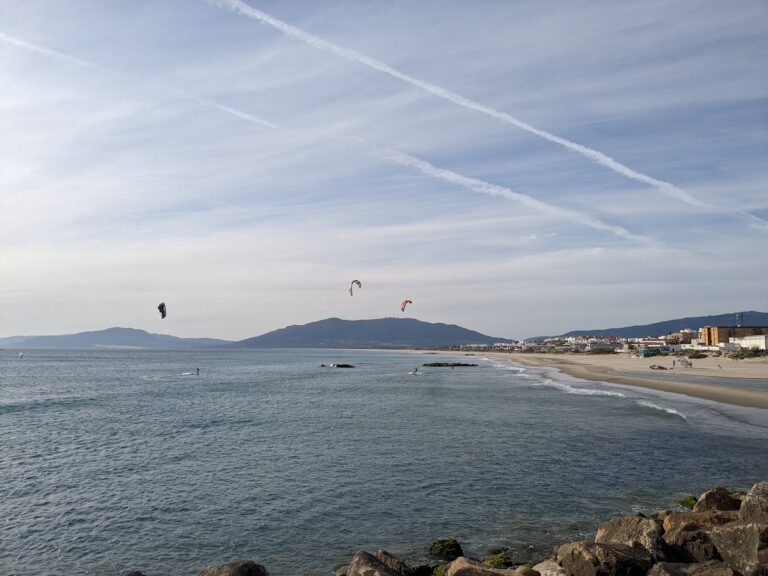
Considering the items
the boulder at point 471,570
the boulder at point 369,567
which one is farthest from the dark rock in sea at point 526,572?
the boulder at point 369,567

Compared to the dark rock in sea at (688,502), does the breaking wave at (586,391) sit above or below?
below

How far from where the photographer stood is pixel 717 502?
14.2 metres

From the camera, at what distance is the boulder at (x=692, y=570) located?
9.40 metres

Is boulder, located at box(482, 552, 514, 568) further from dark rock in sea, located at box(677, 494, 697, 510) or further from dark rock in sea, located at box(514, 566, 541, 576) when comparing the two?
dark rock in sea, located at box(677, 494, 697, 510)

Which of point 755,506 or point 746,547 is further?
point 755,506

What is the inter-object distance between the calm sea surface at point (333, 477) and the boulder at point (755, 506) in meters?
4.21

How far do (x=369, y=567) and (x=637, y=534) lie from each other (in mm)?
5687

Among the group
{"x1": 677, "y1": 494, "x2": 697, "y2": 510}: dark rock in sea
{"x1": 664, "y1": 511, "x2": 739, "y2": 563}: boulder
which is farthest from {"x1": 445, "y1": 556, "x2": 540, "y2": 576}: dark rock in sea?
{"x1": 677, "y1": 494, "x2": 697, "y2": 510}: dark rock in sea

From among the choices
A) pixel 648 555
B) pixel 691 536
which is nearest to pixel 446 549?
pixel 648 555

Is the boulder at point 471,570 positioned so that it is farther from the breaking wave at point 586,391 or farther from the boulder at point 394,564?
the breaking wave at point 586,391

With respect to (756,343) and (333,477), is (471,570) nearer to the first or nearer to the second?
(333,477)

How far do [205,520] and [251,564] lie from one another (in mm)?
6876

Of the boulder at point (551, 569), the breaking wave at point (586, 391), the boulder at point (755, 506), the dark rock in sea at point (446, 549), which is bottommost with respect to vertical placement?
the breaking wave at point (586, 391)

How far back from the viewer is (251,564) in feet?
35.6
